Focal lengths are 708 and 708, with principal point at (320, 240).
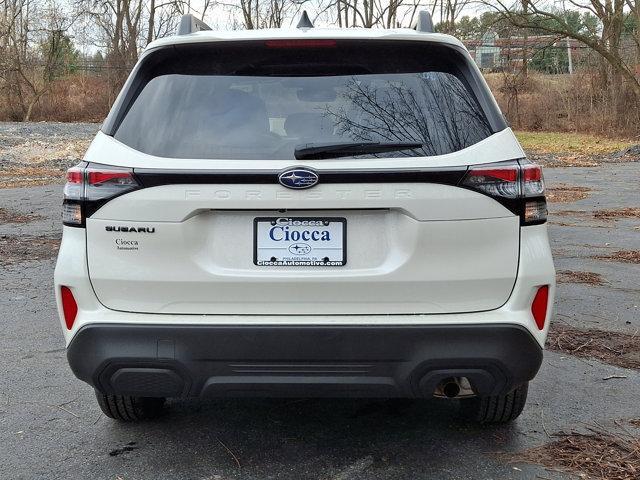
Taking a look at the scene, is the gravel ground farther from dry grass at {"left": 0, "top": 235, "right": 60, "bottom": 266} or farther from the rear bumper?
dry grass at {"left": 0, "top": 235, "right": 60, "bottom": 266}

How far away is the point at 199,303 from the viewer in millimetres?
2641

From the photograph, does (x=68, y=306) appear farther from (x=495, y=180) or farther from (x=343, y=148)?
(x=495, y=180)

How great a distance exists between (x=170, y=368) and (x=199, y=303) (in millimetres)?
273

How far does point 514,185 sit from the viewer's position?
267 cm

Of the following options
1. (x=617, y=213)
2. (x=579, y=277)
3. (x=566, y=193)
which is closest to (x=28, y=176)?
(x=566, y=193)

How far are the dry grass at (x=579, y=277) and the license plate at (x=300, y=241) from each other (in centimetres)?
450

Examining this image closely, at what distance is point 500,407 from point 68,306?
77.4 inches

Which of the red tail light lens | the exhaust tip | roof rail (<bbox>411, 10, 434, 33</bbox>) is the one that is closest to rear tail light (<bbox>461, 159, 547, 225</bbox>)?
the red tail light lens

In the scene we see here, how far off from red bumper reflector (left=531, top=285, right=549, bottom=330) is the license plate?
0.76 metres

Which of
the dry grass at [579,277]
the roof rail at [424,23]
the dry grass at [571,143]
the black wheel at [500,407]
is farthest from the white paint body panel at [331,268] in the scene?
the dry grass at [571,143]

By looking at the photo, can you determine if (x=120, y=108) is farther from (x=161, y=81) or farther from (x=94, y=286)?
(x=94, y=286)

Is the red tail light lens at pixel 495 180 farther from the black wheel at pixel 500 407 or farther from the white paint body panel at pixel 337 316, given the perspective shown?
the black wheel at pixel 500 407

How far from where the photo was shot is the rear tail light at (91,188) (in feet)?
8.71

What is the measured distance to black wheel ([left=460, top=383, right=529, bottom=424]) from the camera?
323 cm
